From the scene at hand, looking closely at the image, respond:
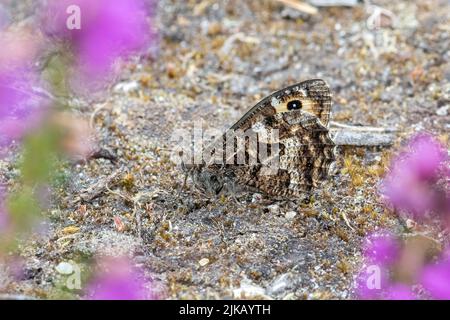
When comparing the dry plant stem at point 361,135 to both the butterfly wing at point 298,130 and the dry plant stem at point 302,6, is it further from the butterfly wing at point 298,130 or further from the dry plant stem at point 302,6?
the dry plant stem at point 302,6

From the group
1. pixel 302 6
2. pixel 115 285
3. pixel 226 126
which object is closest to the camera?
pixel 115 285

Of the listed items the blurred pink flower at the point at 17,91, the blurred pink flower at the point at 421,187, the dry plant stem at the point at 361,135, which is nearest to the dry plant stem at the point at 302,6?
the dry plant stem at the point at 361,135

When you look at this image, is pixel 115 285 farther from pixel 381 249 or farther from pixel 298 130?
pixel 298 130

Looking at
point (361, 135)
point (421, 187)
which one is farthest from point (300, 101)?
point (421, 187)

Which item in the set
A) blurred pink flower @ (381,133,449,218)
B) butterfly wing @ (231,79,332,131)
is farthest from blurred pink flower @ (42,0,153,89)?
blurred pink flower @ (381,133,449,218)

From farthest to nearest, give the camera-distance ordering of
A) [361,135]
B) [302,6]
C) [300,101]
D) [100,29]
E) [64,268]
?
[302,6] → [361,135] → [300,101] → [64,268] → [100,29]

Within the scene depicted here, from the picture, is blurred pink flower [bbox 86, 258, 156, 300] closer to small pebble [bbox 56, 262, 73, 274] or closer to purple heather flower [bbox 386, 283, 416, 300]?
small pebble [bbox 56, 262, 73, 274]
